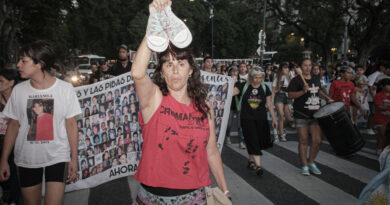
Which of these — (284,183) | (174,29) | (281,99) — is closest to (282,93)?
(281,99)

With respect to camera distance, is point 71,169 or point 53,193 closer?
point 53,193

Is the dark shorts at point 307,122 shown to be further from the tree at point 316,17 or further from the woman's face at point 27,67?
the tree at point 316,17

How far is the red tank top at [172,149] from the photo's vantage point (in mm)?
2094

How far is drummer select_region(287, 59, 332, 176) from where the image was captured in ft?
18.7

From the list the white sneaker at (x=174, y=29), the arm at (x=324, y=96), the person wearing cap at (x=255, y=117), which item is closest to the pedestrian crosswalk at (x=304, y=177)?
the person wearing cap at (x=255, y=117)

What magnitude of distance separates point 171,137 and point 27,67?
160 cm

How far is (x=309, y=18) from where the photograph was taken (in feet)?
89.2

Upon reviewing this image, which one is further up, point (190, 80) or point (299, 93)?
point (190, 80)

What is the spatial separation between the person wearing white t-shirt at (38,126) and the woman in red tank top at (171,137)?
1164 mm

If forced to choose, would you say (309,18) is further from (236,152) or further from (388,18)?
(236,152)

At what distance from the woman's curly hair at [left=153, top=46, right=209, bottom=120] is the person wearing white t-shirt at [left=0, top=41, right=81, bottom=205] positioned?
3.99ft

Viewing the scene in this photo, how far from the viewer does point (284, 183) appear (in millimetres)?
5328

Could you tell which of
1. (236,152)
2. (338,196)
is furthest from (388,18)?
(338,196)

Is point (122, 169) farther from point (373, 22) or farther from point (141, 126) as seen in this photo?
point (373, 22)
